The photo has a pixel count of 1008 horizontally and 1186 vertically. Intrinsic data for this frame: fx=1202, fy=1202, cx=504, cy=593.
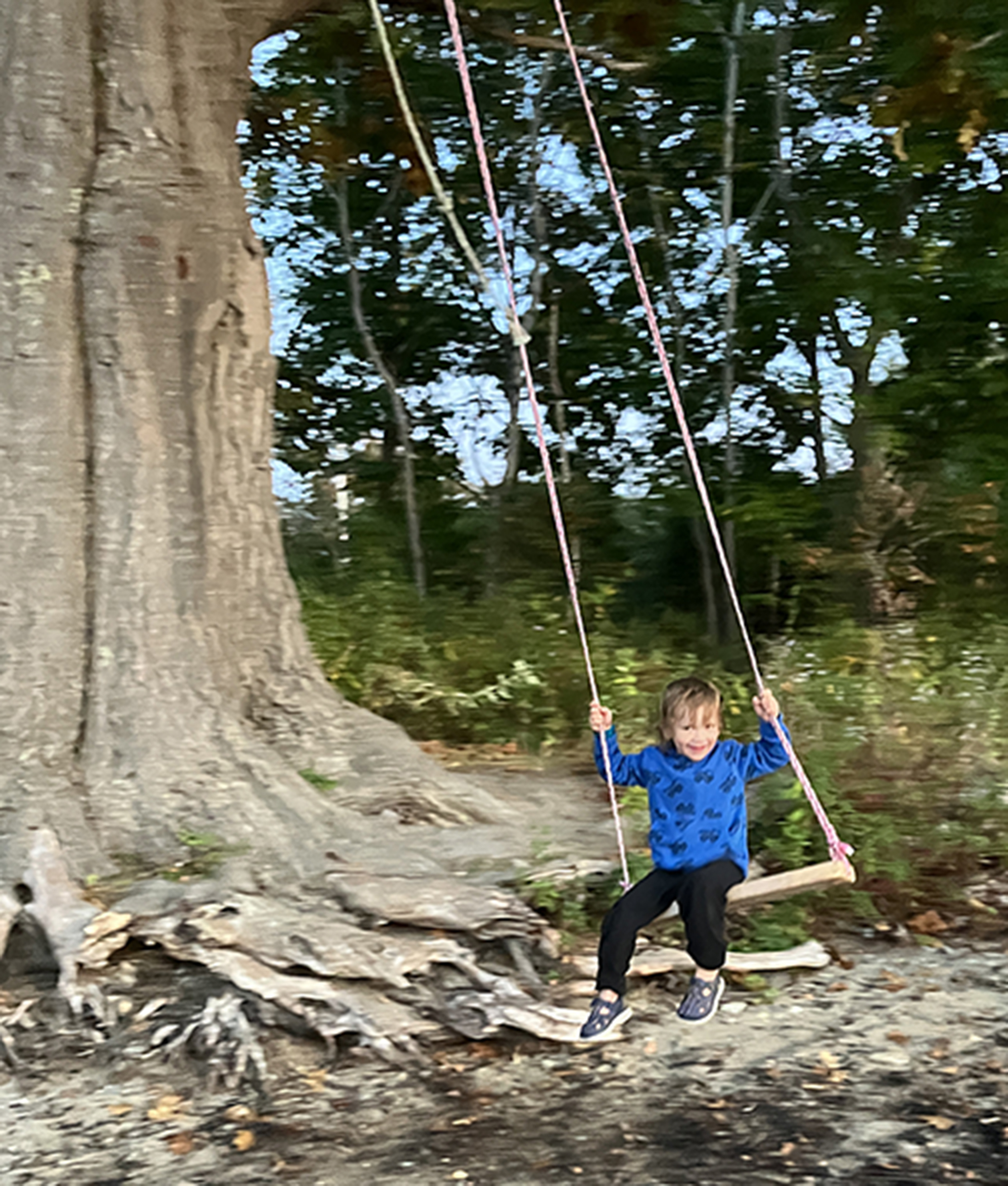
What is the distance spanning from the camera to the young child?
338 cm

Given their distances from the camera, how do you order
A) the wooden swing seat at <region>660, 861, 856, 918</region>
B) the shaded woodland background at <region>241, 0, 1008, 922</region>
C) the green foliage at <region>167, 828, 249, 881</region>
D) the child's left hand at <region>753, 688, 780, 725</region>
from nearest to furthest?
the wooden swing seat at <region>660, 861, 856, 918</region>, the child's left hand at <region>753, 688, 780, 725</region>, the green foliage at <region>167, 828, 249, 881</region>, the shaded woodland background at <region>241, 0, 1008, 922</region>

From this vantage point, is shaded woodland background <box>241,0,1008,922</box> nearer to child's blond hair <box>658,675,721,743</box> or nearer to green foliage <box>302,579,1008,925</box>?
green foliage <box>302,579,1008,925</box>

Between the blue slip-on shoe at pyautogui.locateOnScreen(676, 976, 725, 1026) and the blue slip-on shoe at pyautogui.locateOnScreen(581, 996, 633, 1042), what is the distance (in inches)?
6.7

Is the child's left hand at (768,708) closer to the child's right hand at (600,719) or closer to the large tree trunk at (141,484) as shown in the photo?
the child's right hand at (600,719)

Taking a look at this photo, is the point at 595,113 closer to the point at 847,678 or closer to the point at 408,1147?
the point at 847,678

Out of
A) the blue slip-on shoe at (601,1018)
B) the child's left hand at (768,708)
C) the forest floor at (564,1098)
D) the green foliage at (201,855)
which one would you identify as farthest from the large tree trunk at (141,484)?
the child's left hand at (768,708)

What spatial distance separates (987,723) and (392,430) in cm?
634

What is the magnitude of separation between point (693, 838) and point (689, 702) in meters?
0.39

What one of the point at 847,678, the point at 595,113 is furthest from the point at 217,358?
the point at 595,113

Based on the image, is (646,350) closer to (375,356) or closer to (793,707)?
(375,356)

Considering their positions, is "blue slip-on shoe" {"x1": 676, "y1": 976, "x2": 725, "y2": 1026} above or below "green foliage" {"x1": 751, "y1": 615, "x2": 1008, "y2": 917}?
below

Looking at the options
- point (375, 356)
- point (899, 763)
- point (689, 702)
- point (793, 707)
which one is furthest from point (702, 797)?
point (375, 356)

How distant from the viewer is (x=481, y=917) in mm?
3846

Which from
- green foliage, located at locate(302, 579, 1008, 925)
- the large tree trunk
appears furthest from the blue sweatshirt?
the large tree trunk
